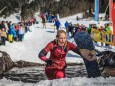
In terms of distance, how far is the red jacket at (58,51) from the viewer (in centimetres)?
652

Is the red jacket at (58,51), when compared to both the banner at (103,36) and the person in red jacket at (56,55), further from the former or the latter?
the banner at (103,36)

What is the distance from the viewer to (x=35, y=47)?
84.1 feet

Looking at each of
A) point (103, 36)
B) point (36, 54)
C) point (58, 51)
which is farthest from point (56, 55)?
point (103, 36)

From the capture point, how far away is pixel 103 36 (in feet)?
76.9

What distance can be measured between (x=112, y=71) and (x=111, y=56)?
840 millimetres

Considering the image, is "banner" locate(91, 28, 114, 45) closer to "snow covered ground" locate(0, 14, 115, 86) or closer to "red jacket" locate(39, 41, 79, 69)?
"snow covered ground" locate(0, 14, 115, 86)

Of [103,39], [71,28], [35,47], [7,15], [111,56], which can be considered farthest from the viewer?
[7,15]

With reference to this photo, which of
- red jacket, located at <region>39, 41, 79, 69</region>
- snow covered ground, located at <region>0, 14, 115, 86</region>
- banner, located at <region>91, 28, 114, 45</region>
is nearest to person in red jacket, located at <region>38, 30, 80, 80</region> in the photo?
red jacket, located at <region>39, 41, 79, 69</region>

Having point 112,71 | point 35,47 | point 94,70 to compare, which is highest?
point 94,70

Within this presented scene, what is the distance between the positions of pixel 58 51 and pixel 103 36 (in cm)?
1718

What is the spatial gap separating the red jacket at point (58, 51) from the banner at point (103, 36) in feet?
51.7

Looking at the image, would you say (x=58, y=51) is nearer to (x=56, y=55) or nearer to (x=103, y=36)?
(x=56, y=55)

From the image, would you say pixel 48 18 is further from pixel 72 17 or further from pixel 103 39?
pixel 103 39

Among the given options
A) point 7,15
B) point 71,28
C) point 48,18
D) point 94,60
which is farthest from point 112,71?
point 7,15
